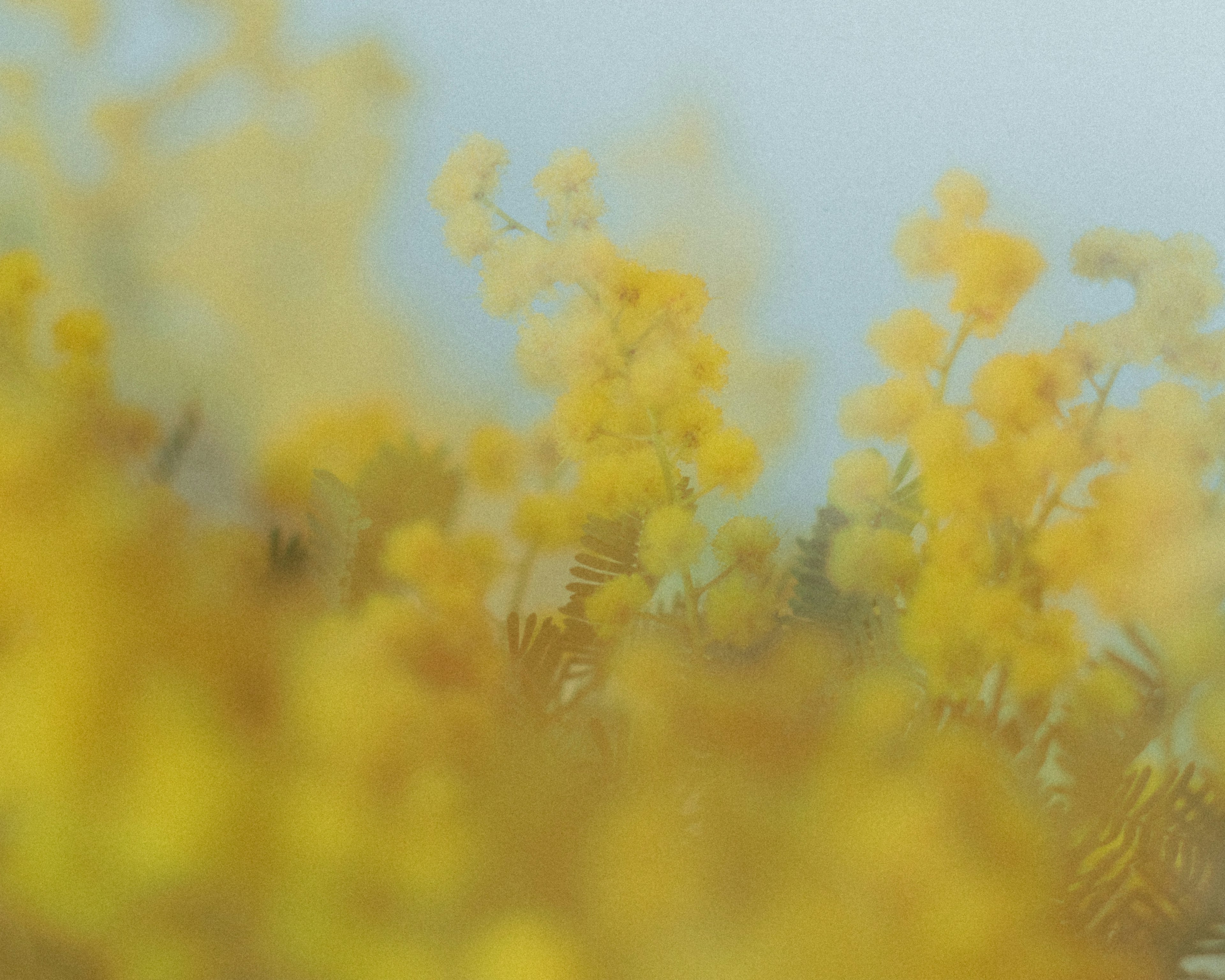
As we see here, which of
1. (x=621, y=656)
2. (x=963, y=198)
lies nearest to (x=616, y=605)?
(x=621, y=656)

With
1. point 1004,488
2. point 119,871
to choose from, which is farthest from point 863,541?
point 119,871

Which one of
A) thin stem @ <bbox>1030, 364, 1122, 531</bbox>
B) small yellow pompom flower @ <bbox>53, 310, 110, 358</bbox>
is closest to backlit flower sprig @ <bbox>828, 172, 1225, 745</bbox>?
thin stem @ <bbox>1030, 364, 1122, 531</bbox>

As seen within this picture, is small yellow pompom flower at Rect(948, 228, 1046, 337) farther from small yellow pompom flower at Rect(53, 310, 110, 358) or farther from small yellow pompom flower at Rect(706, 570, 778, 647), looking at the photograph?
small yellow pompom flower at Rect(53, 310, 110, 358)

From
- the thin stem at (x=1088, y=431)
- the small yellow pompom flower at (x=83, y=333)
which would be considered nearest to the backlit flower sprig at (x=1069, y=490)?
the thin stem at (x=1088, y=431)

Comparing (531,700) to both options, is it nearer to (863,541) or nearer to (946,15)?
(863,541)

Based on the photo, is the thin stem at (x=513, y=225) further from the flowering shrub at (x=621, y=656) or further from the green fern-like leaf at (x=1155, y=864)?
the green fern-like leaf at (x=1155, y=864)

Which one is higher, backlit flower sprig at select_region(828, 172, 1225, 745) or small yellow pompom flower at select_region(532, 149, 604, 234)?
small yellow pompom flower at select_region(532, 149, 604, 234)

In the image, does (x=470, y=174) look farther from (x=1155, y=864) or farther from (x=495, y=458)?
(x=1155, y=864)

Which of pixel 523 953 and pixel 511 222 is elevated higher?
pixel 511 222
